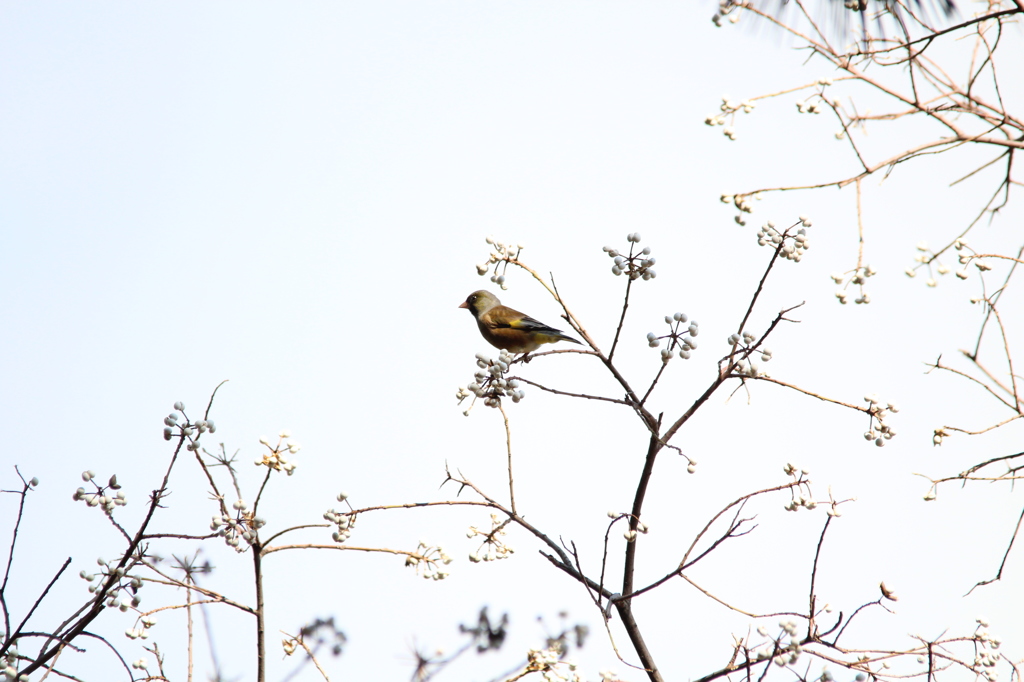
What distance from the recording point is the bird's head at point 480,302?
24.8 feet

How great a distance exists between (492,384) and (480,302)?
416 cm

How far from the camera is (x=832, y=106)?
386 centimetres

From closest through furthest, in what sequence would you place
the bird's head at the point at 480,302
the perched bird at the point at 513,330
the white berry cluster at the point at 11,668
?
1. the white berry cluster at the point at 11,668
2. the perched bird at the point at 513,330
3. the bird's head at the point at 480,302

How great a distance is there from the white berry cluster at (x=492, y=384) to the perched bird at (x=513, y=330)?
269 centimetres

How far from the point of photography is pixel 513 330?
675 centimetres

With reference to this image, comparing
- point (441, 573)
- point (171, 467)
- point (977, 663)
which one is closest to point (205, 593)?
point (171, 467)

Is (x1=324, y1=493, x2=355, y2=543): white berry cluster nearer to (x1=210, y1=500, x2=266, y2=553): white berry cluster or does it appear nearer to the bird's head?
(x1=210, y1=500, x2=266, y2=553): white berry cluster

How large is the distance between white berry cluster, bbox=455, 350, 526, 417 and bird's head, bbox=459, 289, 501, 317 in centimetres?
406

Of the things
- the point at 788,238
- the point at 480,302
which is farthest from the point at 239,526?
the point at 480,302

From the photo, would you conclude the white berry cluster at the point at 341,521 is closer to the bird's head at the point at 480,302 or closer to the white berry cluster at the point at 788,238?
the white berry cluster at the point at 788,238


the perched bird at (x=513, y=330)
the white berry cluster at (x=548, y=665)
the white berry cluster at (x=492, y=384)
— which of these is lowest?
the white berry cluster at (x=548, y=665)

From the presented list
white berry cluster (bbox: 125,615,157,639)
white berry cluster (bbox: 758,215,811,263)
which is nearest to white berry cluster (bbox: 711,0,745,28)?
white berry cluster (bbox: 758,215,811,263)

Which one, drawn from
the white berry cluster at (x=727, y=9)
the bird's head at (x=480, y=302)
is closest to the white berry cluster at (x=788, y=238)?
the white berry cluster at (x=727, y=9)

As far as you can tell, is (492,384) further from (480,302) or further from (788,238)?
(480,302)
